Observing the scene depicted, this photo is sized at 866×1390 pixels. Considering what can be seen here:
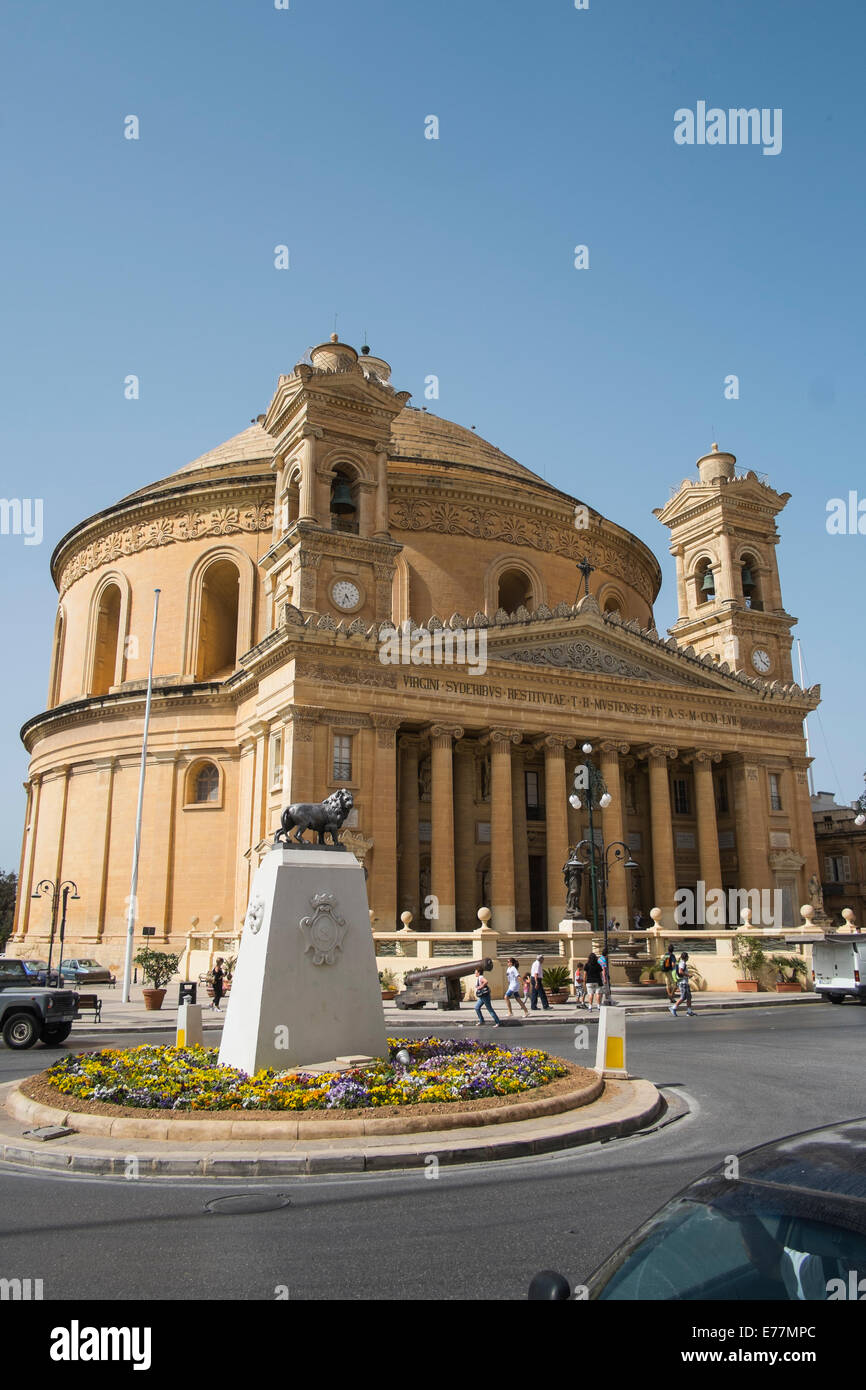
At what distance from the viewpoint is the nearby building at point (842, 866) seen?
56.5 m

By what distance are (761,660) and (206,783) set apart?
2687 centimetres

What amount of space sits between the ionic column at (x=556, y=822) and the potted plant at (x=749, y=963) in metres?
6.61

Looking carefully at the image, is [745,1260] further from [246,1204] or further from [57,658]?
[57,658]

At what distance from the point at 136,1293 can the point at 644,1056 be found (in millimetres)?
13104

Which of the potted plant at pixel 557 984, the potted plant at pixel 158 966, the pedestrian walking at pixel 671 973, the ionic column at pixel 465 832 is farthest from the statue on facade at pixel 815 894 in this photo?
the potted plant at pixel 158 966

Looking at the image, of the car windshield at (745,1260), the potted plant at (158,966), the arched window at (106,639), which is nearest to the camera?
the car windshield at (745,1260)

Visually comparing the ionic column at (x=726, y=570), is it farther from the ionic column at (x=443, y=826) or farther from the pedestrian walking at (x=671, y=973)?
the pedestrian walking at (x=671, y=973)

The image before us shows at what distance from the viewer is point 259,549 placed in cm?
4750

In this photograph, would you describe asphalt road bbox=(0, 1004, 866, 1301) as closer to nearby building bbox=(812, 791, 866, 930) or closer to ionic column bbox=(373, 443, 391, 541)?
ionic column bbox=(373, 443, 391, 541)

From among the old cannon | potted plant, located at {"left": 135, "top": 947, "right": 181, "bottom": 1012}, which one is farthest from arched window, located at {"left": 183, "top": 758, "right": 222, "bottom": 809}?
the old cannon

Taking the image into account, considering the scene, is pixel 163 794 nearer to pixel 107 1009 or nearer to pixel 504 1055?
pixel 107 1009

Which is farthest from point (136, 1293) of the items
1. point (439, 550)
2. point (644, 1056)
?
point (439, 550)

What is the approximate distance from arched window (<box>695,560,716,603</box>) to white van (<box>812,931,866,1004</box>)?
23.1 metres
